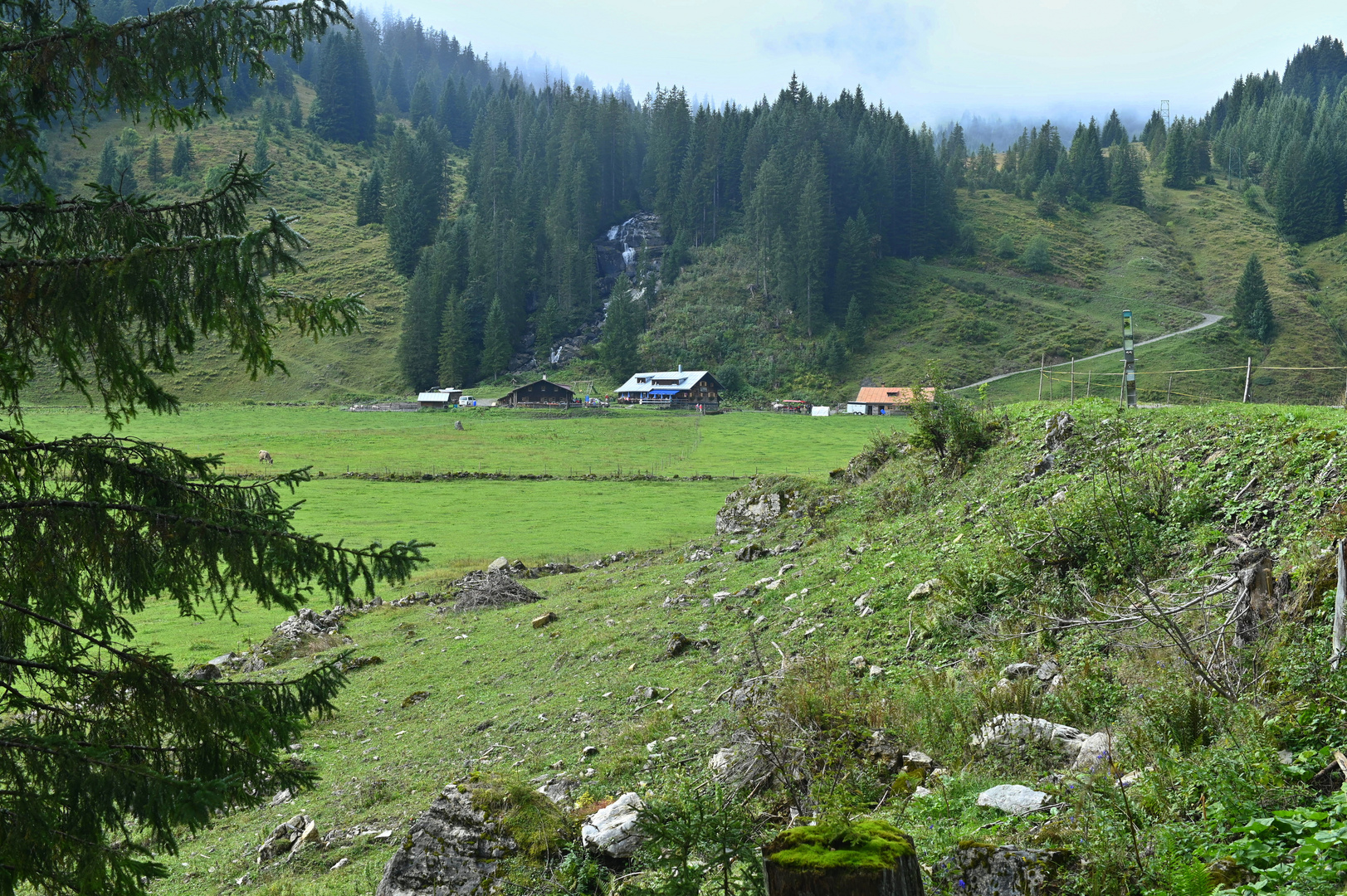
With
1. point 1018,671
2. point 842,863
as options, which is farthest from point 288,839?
point 1018,671

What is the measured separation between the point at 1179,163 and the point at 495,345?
432 feet

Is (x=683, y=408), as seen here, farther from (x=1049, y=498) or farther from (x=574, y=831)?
(x=574, y=831)

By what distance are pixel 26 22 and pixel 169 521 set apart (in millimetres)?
4093

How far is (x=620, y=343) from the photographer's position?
111062 millimetres

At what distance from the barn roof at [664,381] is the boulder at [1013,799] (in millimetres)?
93983

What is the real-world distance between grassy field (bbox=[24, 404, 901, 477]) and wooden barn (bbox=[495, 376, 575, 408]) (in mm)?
7140

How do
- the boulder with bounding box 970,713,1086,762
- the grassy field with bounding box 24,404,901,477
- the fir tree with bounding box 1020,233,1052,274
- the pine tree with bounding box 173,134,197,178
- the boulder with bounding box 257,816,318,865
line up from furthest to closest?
the pine tree with bounding box 173,134,197,178, the fir tree with bounding box 1020,233,1052,274, the grassy field with bounding box 24,404,901,477, the boulder with bounding box 257,816,318,865, the boulder with bounding box 970,713,1086,762

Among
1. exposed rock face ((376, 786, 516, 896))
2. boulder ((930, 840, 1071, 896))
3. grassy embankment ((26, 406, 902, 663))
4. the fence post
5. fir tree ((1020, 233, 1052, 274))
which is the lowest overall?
grassy embankment ((26, 406, 902, 663))

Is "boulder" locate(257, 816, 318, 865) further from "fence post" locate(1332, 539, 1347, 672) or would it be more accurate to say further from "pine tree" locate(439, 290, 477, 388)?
"pine tree" locate(439, 290, 477, 388)

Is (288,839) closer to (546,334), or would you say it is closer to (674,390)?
(674,390)

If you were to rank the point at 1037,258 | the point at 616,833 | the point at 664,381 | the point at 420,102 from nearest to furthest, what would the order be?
the point at 616,833 < the point at 664,381 < the point at 1037,258 < the point at 420,102

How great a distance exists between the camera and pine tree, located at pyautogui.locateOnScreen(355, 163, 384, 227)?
147500 mm

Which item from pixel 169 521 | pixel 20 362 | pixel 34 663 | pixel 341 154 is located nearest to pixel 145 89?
pixel 20 362

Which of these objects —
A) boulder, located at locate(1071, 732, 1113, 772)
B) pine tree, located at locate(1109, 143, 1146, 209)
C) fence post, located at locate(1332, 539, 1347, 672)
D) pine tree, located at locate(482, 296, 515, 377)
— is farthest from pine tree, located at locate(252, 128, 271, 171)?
fence post, located at locate(1332, 539, 1347, 672)
